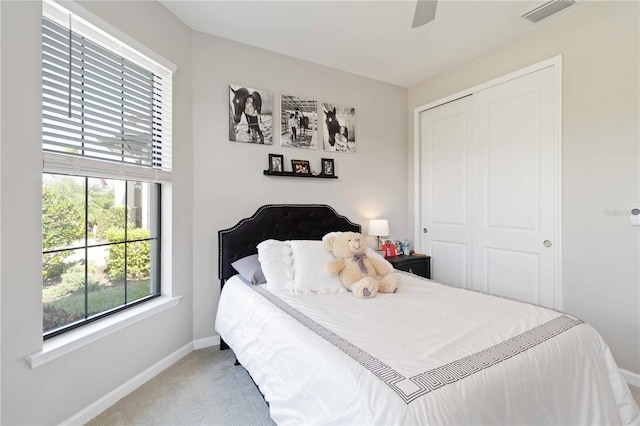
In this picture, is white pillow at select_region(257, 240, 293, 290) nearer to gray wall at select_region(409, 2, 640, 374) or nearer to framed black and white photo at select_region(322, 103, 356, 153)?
framed black and white photo at select_region(322, 103, 356, 153)

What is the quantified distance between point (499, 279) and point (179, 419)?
2.91 metres

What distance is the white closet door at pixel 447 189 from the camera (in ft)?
10.5

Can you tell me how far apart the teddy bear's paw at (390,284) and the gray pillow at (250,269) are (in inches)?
35.4

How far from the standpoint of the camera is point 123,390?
1.89 metres

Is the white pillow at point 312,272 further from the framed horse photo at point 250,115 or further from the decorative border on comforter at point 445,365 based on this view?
the framed horse photo at point 250,115

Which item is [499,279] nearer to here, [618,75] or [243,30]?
[618,75]

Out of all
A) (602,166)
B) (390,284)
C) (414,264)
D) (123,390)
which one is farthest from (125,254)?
(602,166)

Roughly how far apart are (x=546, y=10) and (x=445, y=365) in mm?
2744

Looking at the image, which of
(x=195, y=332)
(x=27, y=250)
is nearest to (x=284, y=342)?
(x=27, y=250)

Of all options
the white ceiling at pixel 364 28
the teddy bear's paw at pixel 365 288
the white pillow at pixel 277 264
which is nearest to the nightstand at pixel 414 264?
the teddy bear's paw at pixel 365 288

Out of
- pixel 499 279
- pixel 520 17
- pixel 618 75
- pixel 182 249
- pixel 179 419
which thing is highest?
pixel 520 17

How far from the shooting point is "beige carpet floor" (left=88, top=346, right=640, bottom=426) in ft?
5.58

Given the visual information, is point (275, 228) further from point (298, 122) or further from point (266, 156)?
point (298, 122)

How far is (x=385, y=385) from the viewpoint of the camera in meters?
0.97
